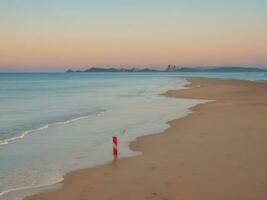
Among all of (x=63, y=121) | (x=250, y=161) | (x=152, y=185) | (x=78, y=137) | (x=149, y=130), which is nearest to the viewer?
(x=152, y=185)

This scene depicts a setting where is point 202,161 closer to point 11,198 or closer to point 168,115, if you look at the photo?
point 11,198

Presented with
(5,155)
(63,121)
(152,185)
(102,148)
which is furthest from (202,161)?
(63,121)

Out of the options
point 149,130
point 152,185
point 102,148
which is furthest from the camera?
point 149,130

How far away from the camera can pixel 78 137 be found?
15875mm

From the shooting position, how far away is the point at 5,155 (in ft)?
40.8

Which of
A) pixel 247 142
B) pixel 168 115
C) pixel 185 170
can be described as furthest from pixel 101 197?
pixel 168 115

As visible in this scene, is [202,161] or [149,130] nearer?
[202,161]

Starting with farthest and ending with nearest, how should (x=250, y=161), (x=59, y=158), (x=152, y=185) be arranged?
(x=59, y=158) → (x=250, y=161) → (x=152, y=185)

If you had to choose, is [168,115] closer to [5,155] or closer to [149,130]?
[149,130]

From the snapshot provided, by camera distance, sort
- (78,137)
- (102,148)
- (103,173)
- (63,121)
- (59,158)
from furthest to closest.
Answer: (63,121)
(78,137)
(102,148)
(59,158)
(103,173)

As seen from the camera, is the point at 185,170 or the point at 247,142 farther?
the point at 247,142

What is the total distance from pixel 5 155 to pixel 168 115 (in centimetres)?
1263

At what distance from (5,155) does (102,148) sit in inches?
126

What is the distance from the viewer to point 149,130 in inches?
691
